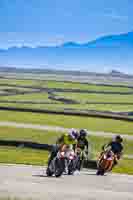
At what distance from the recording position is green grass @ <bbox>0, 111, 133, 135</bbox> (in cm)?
5956

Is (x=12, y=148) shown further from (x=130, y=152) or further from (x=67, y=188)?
(x=67, y=188)

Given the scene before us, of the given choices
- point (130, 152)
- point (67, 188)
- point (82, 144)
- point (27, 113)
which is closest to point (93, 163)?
point (82, 144)

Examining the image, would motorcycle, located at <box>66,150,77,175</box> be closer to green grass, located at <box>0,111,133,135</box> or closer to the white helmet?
the white helmet

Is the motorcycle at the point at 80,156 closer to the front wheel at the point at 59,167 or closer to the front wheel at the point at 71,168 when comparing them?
the front wheel at the point at 71,168

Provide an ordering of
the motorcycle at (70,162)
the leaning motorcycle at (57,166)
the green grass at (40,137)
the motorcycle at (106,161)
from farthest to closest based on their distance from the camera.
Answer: the green grass at (40,137) < the motorcycle at (106,161) < the motorcycle at (70,162) < the leaning motorcycle at (57,166)

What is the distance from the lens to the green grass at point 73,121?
59562 millimetres

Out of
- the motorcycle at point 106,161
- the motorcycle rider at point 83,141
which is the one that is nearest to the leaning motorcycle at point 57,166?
the motorcycle at point 106,161

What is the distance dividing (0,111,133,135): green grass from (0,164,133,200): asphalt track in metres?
34.6

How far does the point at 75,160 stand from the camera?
83.4 ft

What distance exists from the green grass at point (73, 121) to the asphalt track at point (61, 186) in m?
34.6

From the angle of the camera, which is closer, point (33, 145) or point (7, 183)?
point (7, 183)

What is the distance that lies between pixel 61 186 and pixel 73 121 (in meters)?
44.5

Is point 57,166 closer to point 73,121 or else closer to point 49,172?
point 49,172

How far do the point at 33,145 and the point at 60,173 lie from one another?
2135 cm
